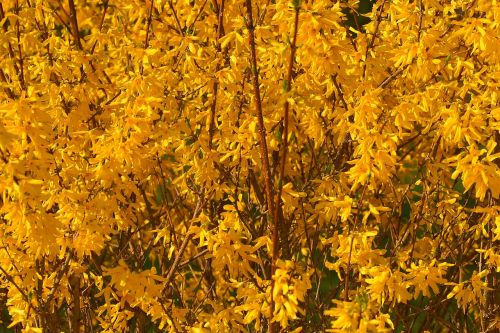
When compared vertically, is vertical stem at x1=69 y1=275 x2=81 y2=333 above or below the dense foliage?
below

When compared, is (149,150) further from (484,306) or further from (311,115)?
(484,306)

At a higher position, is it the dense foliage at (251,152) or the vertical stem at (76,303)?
the dense foliage at (251,152)

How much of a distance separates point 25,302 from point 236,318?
0.84 m

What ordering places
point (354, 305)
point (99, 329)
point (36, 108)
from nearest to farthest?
point (354, 305) → point (36, 108) → point (99, 329)

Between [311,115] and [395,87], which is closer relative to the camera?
[311,115]

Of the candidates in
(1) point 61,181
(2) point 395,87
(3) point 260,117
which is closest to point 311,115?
(2) point 395,87

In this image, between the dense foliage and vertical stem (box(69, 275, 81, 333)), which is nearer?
the dense foliage

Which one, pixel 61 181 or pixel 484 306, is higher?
pixel 61 181

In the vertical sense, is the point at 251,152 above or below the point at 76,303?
above

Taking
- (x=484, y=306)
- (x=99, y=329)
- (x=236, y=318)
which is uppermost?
(x=236, y=318)

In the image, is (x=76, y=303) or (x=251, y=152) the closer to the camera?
(x=251, y=152)

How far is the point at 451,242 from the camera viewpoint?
3.96 metres

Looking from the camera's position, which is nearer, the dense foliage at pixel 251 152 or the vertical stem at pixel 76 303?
the dense foliage at pixel 251 152

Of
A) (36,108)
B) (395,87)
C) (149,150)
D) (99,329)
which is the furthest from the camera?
(99,329)
